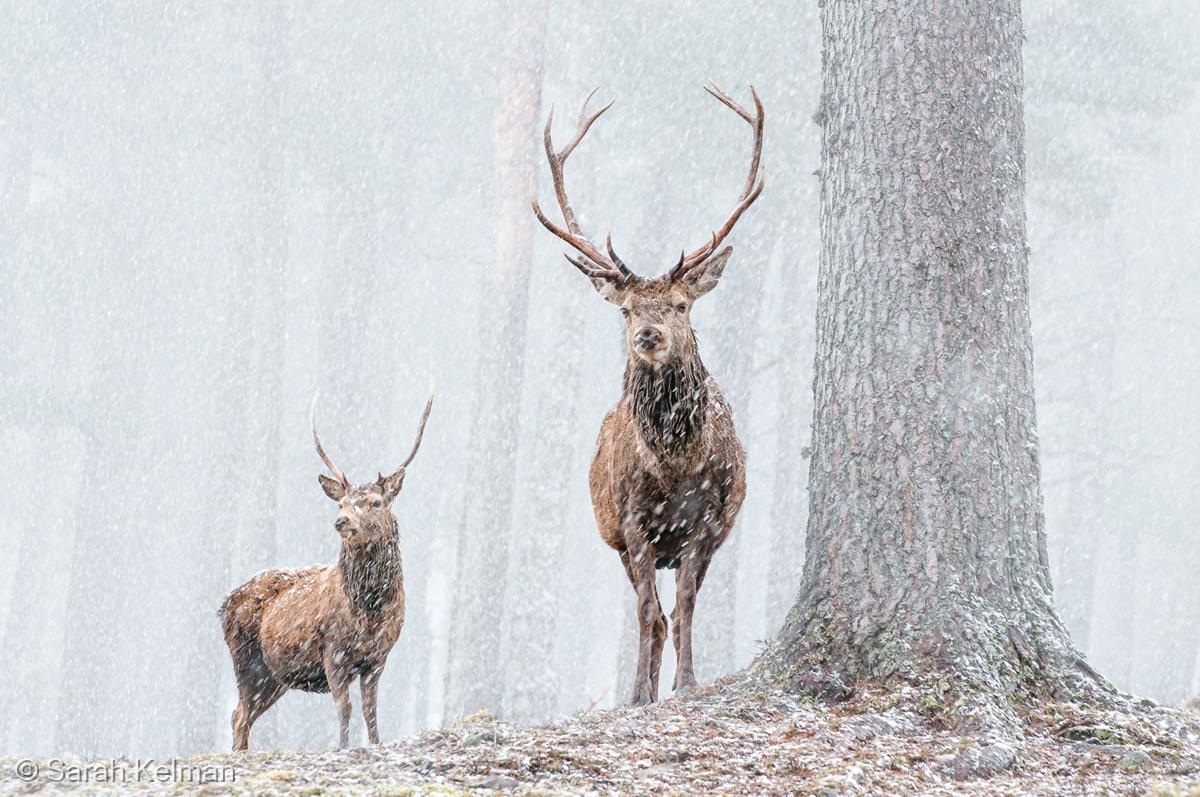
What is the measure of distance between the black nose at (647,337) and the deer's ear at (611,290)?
0.38m

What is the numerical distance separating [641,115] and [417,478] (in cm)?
1192

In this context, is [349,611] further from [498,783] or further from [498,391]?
[498,391]

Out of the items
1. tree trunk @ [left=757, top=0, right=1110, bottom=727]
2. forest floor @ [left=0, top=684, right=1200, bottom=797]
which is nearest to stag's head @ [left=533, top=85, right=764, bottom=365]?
tree trunk @ [left=757, top=0, right=1110, bottom=727]

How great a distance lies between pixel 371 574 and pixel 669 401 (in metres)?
2.32

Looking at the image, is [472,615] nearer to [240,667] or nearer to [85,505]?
[240,667]

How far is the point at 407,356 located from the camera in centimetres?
2908

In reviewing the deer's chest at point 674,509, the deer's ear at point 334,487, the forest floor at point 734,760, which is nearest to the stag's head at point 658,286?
the deer's chest at point 674,509

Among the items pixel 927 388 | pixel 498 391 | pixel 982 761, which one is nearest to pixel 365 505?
pixel 927 388

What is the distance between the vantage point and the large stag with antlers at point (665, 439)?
20.0 ft

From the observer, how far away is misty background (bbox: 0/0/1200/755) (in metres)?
17.1

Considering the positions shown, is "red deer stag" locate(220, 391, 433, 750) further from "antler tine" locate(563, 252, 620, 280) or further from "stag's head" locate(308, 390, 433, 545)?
"antler tine" locate(563, 252, 620, 280)

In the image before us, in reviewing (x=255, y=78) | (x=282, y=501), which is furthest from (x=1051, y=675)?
(x=282, y=501)

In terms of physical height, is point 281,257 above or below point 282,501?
above

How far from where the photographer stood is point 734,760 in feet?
14.7
